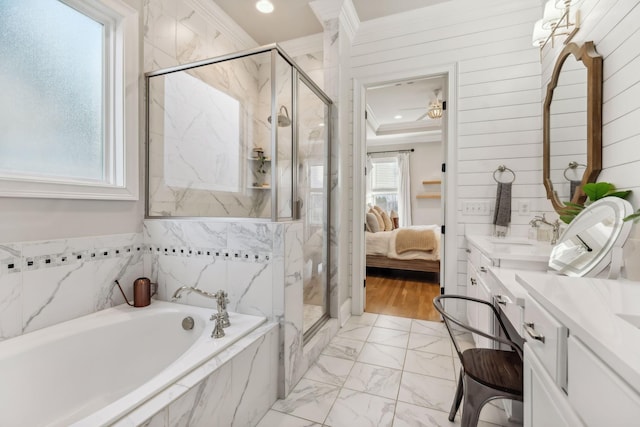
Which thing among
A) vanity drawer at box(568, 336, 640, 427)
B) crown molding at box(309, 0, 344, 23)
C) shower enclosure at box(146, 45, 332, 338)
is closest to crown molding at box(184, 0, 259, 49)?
shower enclosure at box(146, 45, 332, 338)

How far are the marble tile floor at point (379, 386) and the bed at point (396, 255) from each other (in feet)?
5.31

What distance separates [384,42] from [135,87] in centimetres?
217

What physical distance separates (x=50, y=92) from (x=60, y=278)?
990 mm

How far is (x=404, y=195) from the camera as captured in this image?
260 inches

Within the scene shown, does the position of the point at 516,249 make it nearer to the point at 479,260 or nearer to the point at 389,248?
the point at 479,260

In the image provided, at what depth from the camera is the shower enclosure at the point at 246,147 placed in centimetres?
190

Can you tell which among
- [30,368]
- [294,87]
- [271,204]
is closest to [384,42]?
[294,87]

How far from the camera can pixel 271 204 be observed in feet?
5.82

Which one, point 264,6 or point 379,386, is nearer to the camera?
point 379,386

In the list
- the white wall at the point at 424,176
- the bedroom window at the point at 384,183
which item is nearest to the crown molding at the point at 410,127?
the white wall at the point at 424,176

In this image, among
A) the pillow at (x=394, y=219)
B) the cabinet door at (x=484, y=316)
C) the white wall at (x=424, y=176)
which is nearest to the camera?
the cabinet door at (x=484, y=316)

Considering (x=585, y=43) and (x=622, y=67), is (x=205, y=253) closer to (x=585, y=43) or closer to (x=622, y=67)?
(x=622, y=67)

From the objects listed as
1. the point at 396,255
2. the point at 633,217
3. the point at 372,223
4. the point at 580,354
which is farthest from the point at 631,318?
the point at 372,223

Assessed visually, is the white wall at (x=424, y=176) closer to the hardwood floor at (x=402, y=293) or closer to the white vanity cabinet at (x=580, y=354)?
the hardwood floor at (x=402, y=293)
